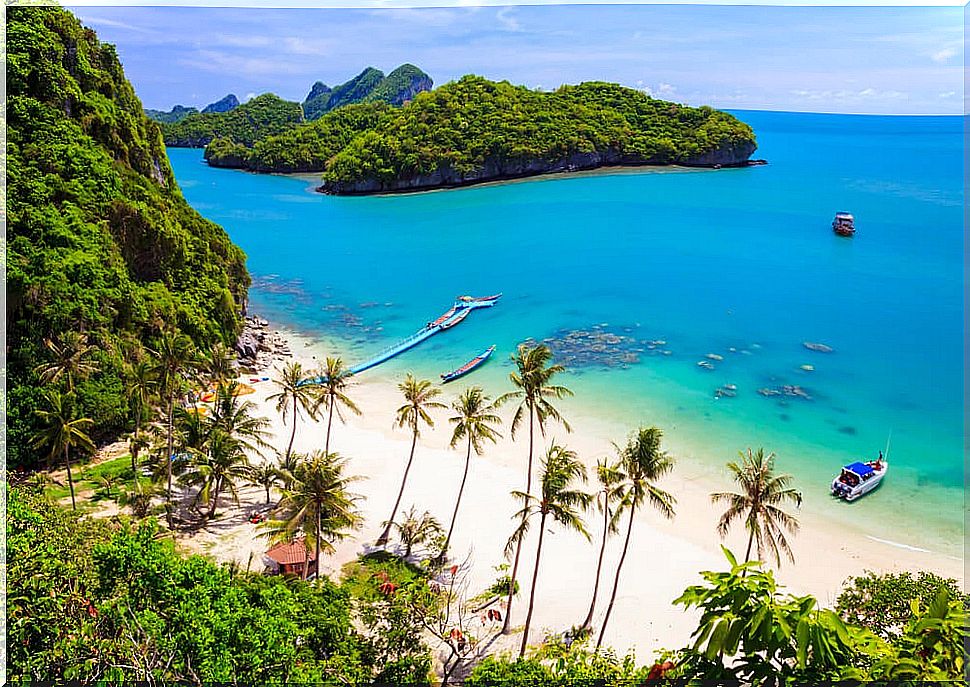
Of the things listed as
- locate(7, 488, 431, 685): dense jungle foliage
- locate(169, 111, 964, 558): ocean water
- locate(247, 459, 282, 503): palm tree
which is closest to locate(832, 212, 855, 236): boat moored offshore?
locate(169, 111, 964, 558): ocean water

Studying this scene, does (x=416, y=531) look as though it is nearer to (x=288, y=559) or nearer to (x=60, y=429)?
(x=288, y=559)

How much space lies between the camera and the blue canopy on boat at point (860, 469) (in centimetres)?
1834

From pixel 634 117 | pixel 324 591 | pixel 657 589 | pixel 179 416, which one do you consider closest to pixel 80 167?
pixel 179 416

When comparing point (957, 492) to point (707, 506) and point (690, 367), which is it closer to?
point (707, 506)

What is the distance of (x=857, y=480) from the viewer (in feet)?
59.4

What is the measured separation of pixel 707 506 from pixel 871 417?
335 inches

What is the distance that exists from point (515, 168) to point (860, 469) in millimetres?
58940

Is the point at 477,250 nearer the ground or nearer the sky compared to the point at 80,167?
nearer the ground

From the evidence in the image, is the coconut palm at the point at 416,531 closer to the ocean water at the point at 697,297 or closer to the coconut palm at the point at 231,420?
the coconut palm at the point at 231,420

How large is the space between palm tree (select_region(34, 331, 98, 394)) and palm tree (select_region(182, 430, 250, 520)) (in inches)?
153

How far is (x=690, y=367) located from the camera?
2620cm

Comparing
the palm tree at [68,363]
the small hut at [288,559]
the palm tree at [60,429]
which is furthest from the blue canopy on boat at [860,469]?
the palm tree at [68,363]

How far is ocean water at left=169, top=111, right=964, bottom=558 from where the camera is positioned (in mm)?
21344

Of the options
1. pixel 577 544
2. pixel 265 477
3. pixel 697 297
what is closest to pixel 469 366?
pixel 265 477
